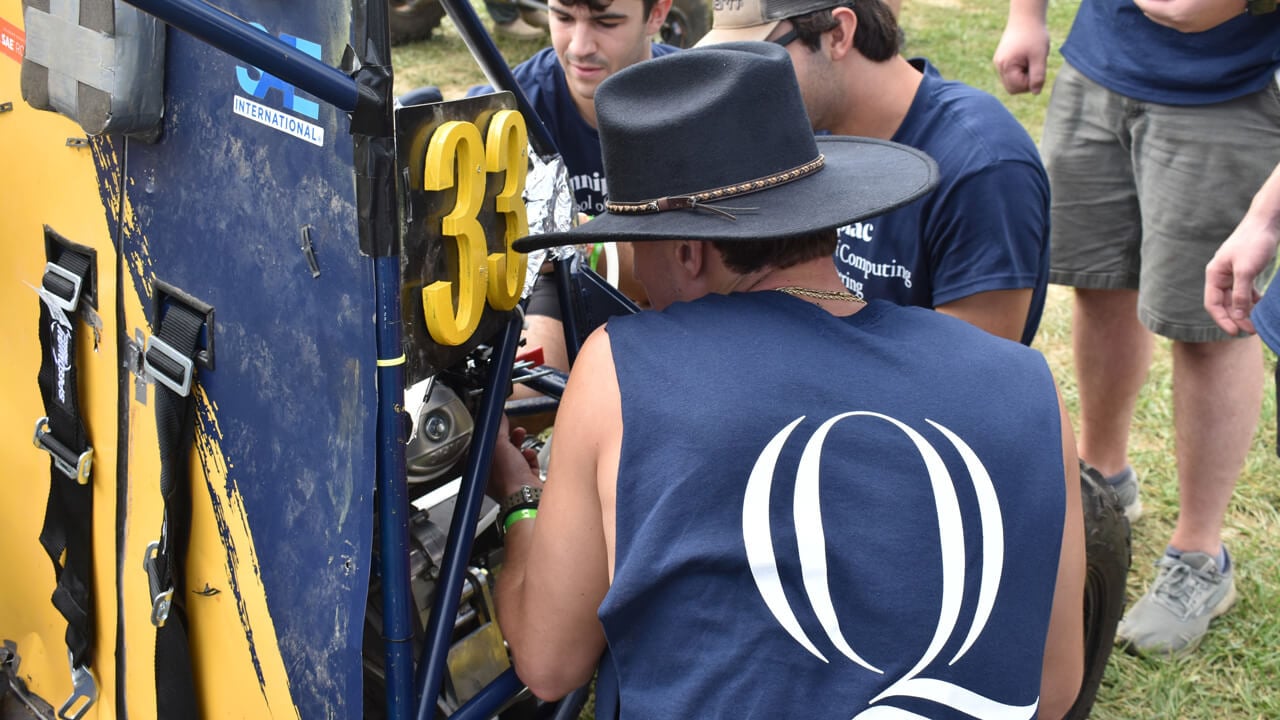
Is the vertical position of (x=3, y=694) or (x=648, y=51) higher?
(x=648, y=51)

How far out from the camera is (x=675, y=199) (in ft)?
4.72

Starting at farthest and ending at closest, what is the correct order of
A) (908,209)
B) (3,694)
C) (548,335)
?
(548,335), (908,209), (3,694)

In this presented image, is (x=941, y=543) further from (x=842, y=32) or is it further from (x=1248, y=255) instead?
(x=842, y=32)

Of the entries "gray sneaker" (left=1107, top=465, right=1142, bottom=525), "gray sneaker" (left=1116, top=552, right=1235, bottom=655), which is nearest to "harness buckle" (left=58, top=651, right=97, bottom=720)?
"gray sneaker" (left=1116, top=552, right=1235, bottom=655)

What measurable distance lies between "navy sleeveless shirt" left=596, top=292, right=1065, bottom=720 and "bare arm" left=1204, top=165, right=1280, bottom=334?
90cm

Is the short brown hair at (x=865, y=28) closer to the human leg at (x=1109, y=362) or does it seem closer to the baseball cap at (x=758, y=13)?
the baseball cap at (x=758, y=13)

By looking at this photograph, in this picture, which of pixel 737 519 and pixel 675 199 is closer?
pixel 737 519

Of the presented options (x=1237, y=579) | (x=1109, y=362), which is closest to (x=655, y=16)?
(x=1109, y=362)

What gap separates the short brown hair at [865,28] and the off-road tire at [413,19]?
4.67m

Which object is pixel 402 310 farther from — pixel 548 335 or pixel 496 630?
pixel 548 335

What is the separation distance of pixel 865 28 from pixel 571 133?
0.78 metres

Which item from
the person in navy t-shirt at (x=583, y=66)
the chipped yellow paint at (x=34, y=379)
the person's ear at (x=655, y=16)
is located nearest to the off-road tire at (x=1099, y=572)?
the person in navy t-shirt at (x=583, y=66)

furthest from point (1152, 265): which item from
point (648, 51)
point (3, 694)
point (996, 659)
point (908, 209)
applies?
point (3, 694)

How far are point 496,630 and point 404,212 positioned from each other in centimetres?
77
